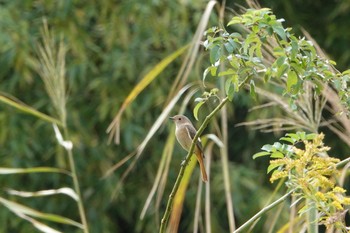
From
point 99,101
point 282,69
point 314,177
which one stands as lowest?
point 99,101

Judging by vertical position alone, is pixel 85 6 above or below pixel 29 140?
above

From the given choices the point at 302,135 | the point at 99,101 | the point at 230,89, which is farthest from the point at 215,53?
the point at 99,101

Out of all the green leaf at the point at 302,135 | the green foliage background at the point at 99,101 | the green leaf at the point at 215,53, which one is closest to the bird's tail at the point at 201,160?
the green leaf at the point at 302,135

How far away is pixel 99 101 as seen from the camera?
746 cm

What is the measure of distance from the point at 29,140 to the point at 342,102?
532 centimetres

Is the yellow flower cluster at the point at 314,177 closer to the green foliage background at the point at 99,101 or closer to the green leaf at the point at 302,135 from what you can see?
the green leaf at the point at 302,135

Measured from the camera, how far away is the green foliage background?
283 inches

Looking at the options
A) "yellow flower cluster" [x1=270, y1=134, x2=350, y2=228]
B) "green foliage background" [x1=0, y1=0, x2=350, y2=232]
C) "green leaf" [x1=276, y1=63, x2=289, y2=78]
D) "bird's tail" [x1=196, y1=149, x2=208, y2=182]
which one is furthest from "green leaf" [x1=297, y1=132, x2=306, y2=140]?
"green foliage background" [x1=0, y1=0, x2=350, y2=232]

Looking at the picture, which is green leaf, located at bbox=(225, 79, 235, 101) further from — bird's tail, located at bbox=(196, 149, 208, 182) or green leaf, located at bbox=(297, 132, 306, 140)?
bird's tail, located at bbox=(196, 149, 208, 182)

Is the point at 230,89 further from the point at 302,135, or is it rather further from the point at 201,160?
the point at 201,160

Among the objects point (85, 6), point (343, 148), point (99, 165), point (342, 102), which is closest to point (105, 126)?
point (99, 165)

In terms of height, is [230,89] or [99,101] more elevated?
[230,89]

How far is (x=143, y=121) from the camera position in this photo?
24.2ft

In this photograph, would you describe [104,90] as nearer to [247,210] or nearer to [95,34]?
[95,34]
